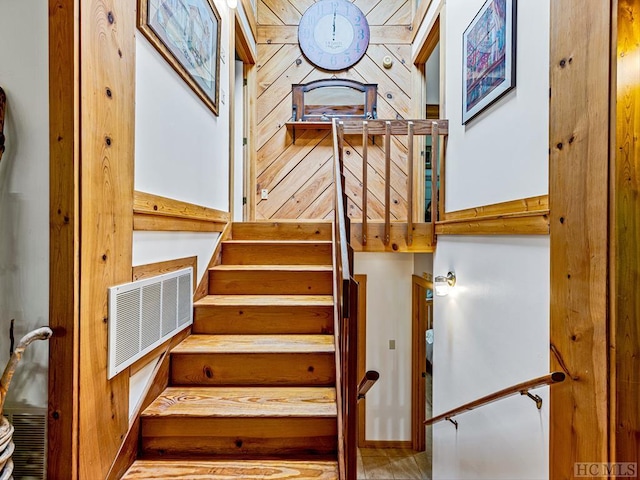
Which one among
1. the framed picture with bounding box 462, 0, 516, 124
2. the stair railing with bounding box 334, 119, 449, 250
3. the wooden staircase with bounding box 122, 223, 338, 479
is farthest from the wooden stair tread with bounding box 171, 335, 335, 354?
the framed picture with bounding box 462, 0, 516, 124

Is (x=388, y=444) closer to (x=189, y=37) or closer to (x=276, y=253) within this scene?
(x=276, y=253)

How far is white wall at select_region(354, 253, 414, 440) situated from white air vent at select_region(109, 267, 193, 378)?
2.65m

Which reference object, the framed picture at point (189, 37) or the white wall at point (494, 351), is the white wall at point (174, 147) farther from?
the white wall at point (494, 351)

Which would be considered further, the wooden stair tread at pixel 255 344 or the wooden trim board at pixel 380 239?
the wooden trim board at pixel 380 239

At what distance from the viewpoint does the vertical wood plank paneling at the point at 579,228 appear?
1240 mm

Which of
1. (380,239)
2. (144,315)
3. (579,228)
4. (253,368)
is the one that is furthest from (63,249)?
(380,239)

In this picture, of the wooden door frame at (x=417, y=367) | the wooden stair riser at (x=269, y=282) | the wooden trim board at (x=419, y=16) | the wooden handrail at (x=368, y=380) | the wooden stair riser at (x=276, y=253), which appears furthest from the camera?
the wooden door frame at (x=417, y=367)

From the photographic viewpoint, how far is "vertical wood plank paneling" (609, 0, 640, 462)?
118 cm

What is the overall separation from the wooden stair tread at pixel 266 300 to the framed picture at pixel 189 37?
1.35 metres

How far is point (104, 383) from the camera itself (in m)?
1.32

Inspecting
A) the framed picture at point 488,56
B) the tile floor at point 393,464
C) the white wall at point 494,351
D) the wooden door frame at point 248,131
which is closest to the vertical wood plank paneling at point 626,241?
the white wall at point 494,351

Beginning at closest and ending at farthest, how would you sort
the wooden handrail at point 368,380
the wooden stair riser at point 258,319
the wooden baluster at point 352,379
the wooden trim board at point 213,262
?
the wooden baluster at point 352,379 < the wooden handrail at point 368,380 < the wooden stair riser at point 258,319 < the wooden trim board at point 213,262

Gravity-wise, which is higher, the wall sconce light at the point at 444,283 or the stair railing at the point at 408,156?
the stair railing at the point at 408,156

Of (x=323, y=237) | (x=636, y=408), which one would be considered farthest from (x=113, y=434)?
(x=323, y=237)
